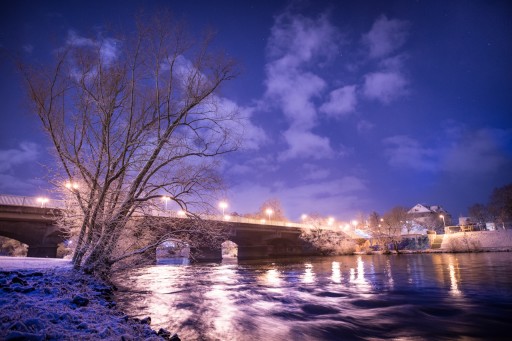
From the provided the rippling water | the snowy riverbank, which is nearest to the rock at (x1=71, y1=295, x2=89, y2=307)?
the snowy riverbank

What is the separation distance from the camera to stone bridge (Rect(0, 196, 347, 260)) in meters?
30.9

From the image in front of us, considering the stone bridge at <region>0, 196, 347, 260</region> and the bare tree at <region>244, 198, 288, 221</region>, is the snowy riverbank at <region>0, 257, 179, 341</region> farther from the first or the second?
the bare tree at <region>244, 198, 288, 221</region>

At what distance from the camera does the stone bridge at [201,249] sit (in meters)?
30.9

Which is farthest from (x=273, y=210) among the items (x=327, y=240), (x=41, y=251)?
(x=41, y=251)

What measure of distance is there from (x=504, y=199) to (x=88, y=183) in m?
108

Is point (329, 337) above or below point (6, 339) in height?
below

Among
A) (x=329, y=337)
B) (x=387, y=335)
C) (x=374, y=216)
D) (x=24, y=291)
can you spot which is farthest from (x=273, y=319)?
(x=374, y=216)

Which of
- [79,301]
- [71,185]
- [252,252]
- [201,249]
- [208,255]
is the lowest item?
[208,255]

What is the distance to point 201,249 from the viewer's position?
54625mm

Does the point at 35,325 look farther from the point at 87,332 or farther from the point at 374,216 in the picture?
the point at 374,216

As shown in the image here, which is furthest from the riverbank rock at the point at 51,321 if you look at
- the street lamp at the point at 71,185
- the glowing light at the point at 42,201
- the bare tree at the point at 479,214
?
the bare tree at the point at 479,214

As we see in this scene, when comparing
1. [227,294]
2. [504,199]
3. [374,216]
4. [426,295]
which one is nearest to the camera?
[426,295]

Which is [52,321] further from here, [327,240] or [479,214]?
[479,214]

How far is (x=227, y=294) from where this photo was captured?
1702cm
